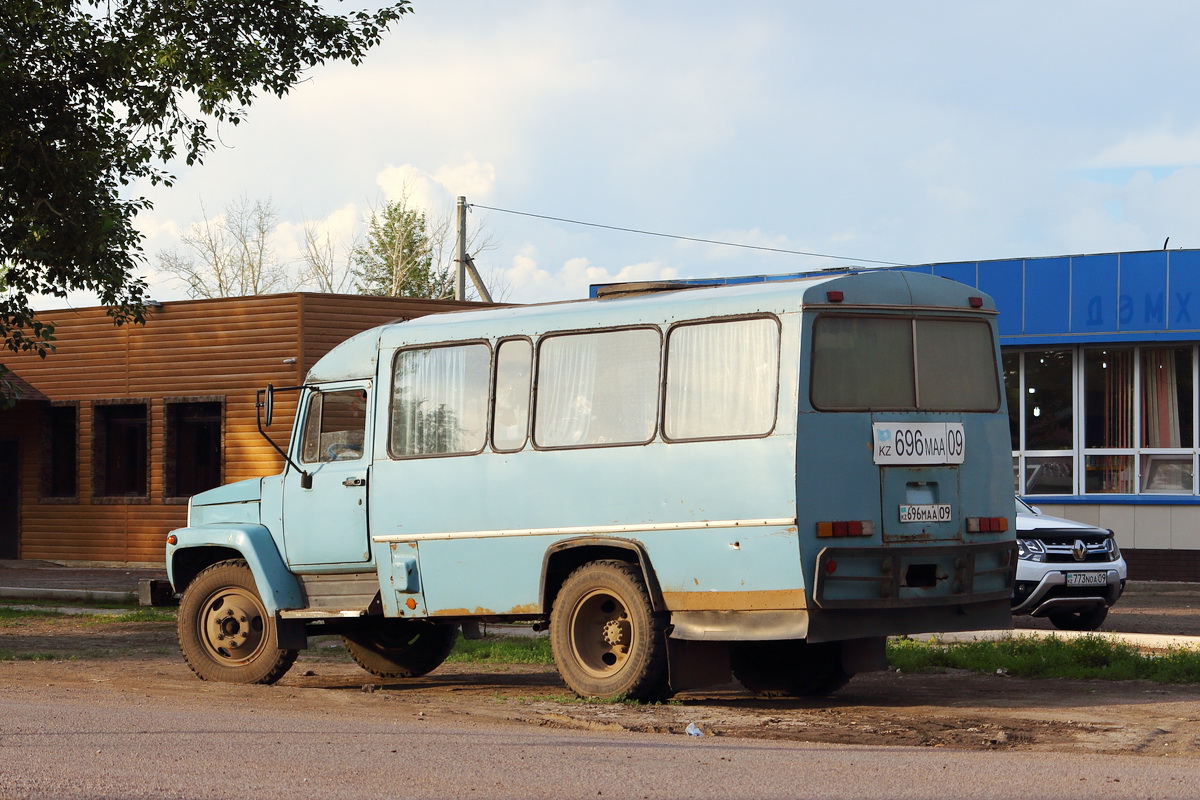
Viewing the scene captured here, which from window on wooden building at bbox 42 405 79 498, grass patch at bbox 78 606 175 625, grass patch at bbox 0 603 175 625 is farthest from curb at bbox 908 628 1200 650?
window on wooden building at bbox 42 405 79 498

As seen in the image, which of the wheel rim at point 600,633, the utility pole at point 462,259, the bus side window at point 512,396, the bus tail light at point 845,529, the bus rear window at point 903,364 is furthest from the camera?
the utility pole at point 462,259

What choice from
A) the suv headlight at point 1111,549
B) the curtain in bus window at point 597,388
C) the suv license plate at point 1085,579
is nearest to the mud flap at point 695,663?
the curtain in bus window at point 597,388

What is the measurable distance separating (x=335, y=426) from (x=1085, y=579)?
7955 mm

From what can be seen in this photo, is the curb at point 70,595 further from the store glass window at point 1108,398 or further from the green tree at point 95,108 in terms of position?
the store glass window at point 1108,398

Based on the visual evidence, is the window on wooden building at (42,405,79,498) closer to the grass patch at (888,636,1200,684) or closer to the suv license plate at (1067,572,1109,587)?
the suv license plate at (1067,572,1109,587)

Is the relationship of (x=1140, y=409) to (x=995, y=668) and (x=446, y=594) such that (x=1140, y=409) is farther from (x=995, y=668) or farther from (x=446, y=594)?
(x=446, y=594)

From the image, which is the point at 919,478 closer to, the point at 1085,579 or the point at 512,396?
the point at 512,396

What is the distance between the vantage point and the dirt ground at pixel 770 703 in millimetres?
9297

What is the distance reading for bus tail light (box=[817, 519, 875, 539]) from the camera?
9.70 meters

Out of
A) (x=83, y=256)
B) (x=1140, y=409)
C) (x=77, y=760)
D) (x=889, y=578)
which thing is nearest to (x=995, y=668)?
(x=889, y=578)

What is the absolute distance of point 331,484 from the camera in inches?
473

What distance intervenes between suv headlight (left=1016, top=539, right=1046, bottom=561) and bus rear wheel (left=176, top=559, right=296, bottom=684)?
757cm

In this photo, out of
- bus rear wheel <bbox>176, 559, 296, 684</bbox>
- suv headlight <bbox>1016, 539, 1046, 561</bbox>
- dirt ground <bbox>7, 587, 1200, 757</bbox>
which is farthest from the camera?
suv headlight <bbox>1016, 539, 1046, 561</bbox>

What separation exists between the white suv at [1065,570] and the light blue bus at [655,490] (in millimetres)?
4945
